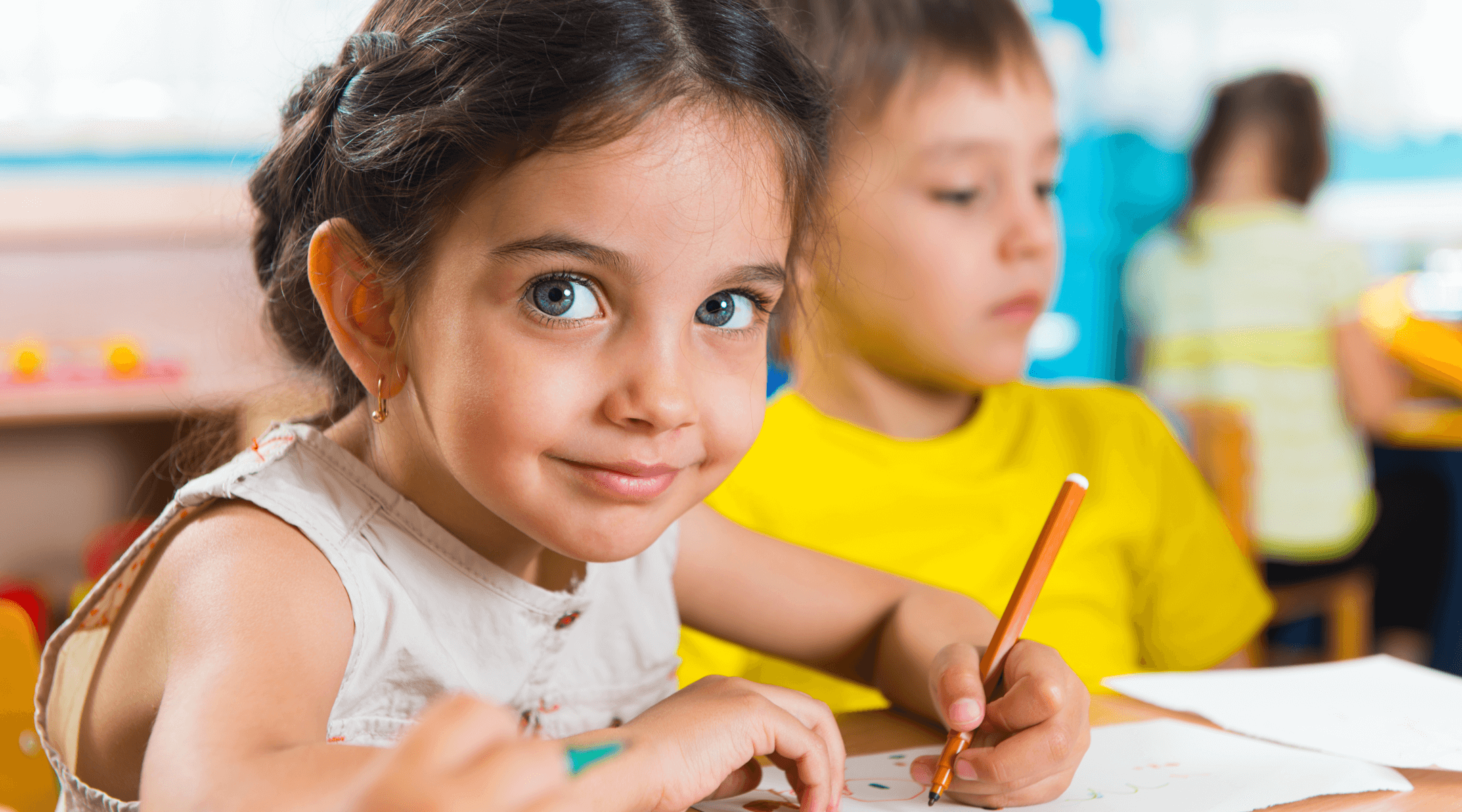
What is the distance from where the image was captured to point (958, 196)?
981mm

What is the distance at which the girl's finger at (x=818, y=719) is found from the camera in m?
0.56

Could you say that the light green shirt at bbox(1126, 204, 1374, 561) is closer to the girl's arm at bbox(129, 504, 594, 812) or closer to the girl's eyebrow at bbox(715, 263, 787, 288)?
the girl's eyebrow at bbox(715, 263, 787, 288)

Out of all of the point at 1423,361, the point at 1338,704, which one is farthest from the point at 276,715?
the point at 1423,361

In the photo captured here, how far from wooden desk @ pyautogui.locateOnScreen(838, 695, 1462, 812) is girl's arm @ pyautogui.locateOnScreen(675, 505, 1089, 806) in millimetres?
22

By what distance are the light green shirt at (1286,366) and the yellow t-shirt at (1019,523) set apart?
1.26 metres

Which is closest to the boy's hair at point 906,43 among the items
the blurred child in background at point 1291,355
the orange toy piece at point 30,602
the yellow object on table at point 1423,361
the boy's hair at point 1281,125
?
the orange toy piece at point 30,602

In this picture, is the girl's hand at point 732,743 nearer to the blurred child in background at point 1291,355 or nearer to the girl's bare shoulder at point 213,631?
the girl's bare shoulder at point 213,631

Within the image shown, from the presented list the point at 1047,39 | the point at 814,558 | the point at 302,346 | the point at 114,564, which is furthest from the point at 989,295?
the point at 1047,39

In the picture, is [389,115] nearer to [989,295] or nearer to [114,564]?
[114,564]

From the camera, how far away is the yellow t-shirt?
3.31 feet

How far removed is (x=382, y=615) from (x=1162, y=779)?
1.36 feet

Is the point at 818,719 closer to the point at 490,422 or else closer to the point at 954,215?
the point at 490,422

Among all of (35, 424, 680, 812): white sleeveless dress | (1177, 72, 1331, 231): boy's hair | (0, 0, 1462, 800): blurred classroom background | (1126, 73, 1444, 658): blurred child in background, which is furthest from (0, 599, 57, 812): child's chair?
(1177, 72, 1331, 231): boy's hair

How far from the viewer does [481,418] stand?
21.1 inches
